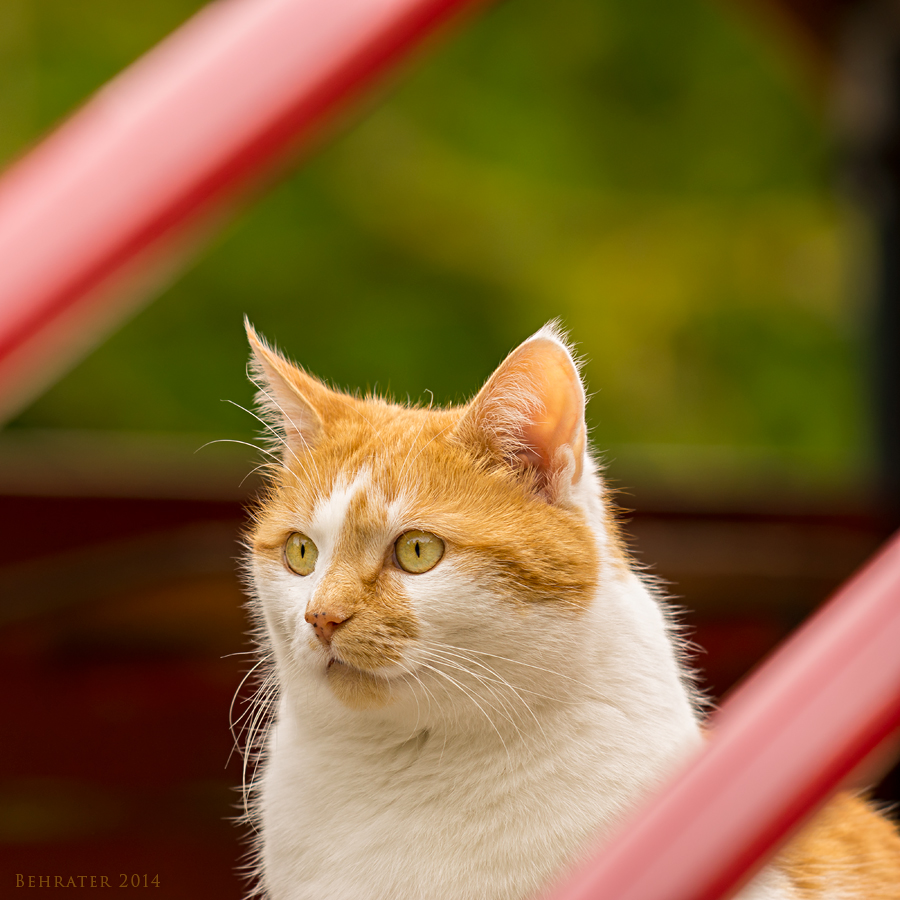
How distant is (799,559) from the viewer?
2.19 metres

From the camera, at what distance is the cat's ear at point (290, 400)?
2.40 ft

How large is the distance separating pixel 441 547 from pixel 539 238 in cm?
484

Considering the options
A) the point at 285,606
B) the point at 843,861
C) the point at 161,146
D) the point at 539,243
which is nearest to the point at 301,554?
the point at 285,606

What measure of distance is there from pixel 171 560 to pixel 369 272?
3.80 m

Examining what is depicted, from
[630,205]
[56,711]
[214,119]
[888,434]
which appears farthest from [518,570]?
[630,205]

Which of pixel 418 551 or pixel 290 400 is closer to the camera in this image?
pixel 418 551

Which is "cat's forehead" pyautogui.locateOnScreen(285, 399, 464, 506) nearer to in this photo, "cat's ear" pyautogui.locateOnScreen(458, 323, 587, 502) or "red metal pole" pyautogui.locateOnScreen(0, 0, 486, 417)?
"cat's ear" pyautogui.locateOnScreen(458, 323, 587, 502)

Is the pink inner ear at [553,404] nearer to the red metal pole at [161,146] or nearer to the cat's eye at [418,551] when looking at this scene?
the cat's eye at [418,551]

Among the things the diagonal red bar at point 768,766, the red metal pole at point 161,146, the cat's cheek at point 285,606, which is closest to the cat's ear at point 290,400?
the cat's cheek at point 285,606

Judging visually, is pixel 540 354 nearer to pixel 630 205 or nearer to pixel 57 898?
pixel 57 898

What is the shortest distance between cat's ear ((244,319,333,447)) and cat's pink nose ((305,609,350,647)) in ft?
0.54

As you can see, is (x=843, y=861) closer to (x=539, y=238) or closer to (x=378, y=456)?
(x=378, y=456)

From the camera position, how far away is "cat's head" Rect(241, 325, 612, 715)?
0.63 metres

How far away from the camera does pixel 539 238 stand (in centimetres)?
532
